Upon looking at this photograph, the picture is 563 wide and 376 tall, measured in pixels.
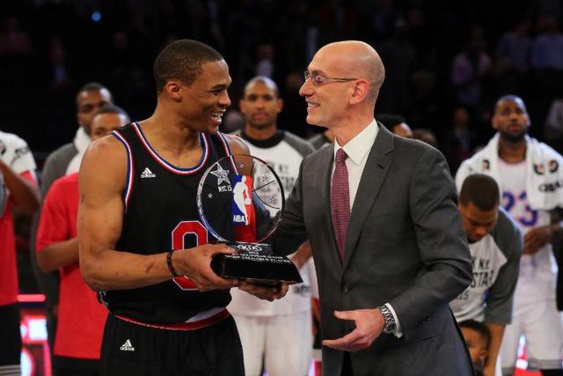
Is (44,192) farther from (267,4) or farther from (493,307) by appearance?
(267,4)

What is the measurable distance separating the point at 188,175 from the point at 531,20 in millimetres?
11230

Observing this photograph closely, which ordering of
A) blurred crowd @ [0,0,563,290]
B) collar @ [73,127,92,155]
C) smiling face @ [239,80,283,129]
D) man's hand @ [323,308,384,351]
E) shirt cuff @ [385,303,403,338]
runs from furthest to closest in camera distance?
blurred crowd @ [0,0,563,290]
smiling face @ [239,80,283,129]
collar @ [73,127,92,155]
shirt cuff @ [385,303,403,338]
man's hand @ [323,308,384,351]

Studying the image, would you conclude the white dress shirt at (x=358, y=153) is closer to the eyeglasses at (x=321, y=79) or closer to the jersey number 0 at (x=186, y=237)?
the eyeglasses at (x=321, y=79)

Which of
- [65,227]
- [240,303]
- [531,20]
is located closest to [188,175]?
[65,227]

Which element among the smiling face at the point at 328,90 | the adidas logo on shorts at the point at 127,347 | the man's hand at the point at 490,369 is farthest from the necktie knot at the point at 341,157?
the man's hand at the point at 490,369

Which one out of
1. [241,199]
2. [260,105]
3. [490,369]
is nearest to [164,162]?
[241,199]

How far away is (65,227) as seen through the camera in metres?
5.26

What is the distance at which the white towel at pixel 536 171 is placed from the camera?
24.3 ft

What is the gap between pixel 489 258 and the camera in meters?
5.65

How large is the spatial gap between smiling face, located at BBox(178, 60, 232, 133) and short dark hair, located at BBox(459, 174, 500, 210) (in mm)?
1949

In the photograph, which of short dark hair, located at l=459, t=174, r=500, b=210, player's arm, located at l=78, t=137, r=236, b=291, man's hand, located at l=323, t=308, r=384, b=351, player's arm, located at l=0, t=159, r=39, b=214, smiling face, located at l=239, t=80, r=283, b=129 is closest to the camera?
man's hand, located at l=323, t=308, r=384, b=351

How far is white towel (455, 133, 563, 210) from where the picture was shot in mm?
7410

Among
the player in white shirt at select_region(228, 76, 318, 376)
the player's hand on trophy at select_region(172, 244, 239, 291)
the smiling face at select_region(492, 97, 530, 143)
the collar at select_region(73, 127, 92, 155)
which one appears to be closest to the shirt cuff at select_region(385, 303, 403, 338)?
the player's hand on trophy at select_region(172, 244, 239, 291)

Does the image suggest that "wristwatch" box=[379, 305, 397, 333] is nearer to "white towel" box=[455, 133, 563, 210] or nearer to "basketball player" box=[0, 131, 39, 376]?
"basketball player" box=[0, 131, 39, 376]
